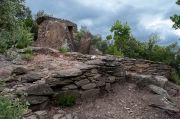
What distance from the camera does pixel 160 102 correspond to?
518 cm

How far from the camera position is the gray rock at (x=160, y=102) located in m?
4.95

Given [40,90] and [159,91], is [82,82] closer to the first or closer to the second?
[40,90]

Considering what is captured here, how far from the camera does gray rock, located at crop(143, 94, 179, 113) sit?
495cm

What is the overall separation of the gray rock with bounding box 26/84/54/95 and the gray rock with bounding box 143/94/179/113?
2.96m

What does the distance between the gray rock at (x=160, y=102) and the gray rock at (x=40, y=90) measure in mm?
2961

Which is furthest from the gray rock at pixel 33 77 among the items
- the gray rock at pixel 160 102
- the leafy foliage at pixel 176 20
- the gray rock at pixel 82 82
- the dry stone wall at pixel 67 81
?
the leafy foliage at pixel 176 20

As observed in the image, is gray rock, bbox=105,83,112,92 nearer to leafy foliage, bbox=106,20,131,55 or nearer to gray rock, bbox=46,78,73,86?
gray rock, bbox=46,78,73,86

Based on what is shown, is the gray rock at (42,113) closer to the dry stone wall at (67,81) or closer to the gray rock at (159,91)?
the dry stone wall at (67,81)

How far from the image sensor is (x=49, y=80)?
14.6 ft

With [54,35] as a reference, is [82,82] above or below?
below

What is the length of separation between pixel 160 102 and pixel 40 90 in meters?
3.49

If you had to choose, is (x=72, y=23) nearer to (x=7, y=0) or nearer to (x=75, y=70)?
(x=75, y=70)

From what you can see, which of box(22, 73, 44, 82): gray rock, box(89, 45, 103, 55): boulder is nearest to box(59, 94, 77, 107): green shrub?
box(22, 73, 44, 82): gray rock

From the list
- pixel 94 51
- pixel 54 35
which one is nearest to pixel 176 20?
pixel 94 51
